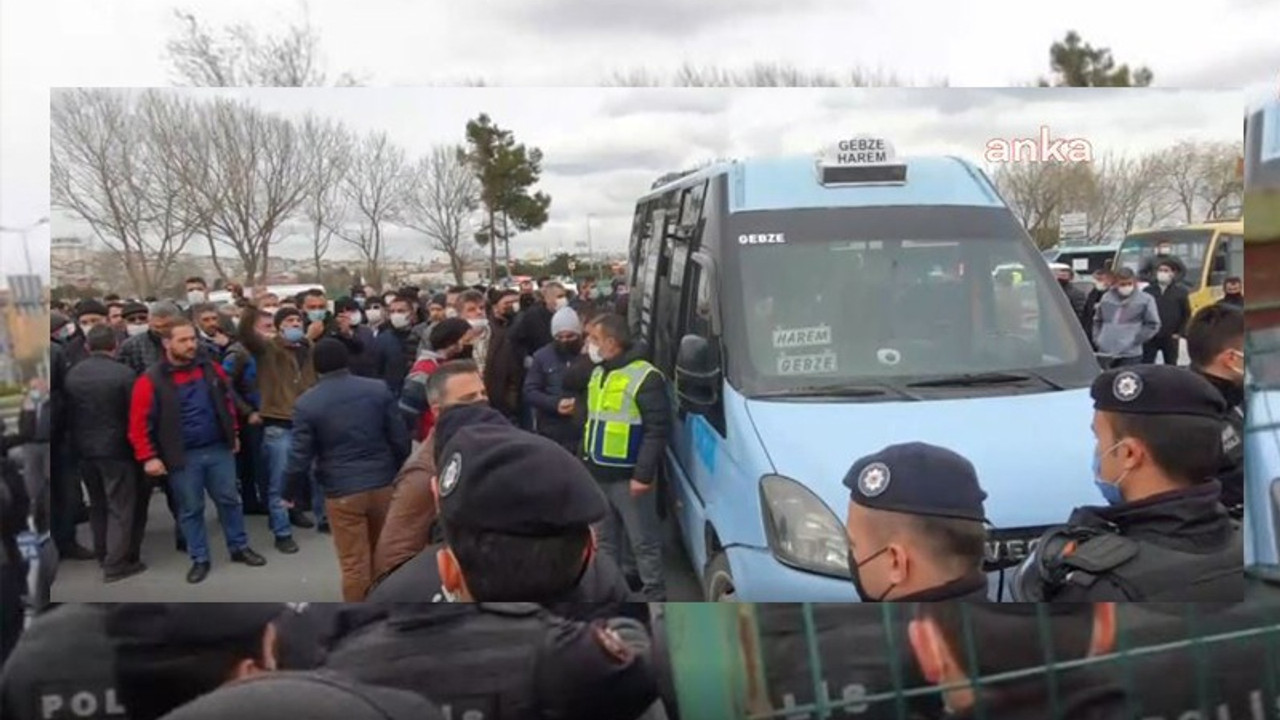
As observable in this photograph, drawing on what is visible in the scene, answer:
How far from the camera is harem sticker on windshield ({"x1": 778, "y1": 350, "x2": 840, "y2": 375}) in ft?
7.91

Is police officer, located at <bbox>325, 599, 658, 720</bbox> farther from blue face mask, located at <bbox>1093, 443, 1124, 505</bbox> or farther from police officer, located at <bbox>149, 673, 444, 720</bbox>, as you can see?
blue face mask, located at <bbox>1093, 443, 1124, 505</bbox>

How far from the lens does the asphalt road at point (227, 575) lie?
2504 millimetres

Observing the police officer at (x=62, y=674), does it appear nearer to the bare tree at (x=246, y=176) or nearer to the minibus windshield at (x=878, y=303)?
the bare tree at (x=246, y=176)

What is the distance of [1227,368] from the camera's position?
2.49m

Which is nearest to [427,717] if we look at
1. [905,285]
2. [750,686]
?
[750,686]

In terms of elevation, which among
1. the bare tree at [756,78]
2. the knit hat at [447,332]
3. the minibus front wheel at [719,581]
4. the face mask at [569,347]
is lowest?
the minibus front wheel at [719,581]

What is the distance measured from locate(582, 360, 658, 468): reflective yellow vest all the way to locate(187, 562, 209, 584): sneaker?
0.94 metres

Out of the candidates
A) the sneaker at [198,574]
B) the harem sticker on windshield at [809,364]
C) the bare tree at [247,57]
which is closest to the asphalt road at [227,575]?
the sneaker at [198,574]

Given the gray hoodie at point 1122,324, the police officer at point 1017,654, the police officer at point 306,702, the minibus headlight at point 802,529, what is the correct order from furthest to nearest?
the police officer at point 1017,654, the gray hoodie at point 1122,324, the minibus headlight at point 802,529, the police officer at point 306,702

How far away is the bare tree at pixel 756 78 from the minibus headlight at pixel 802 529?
0.89 metres

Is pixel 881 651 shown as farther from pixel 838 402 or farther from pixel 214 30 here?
pixel 214 30

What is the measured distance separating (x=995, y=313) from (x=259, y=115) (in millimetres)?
1730

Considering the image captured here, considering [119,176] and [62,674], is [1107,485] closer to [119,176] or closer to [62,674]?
[119,176]

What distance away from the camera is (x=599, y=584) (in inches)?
99.0
